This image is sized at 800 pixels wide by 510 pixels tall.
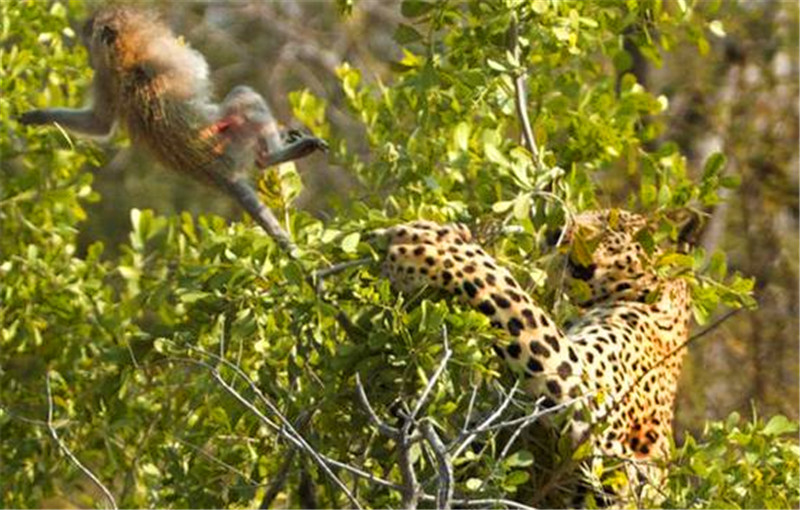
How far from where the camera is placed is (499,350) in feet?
19.1

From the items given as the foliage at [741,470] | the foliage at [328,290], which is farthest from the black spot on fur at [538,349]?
the foliage at [741,470]

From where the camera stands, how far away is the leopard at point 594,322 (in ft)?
18.8

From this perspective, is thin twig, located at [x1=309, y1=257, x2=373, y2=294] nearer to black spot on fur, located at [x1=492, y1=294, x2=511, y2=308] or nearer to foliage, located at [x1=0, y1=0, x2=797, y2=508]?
foliage, located at [x1=0, y1=0, x2=797, y2=508]

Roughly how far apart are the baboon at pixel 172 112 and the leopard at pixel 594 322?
446 mm

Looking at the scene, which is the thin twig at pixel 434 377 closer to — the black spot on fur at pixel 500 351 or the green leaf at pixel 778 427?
the black spot on fur at pixel 500 351

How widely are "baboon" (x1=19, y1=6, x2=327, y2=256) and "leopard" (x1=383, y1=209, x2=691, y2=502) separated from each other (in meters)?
0.45

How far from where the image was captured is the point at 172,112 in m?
6.35

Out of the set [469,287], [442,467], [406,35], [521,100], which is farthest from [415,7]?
[442,467]

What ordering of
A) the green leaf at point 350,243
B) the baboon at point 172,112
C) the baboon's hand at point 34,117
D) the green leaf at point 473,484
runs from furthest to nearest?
the baboon's hand at point 34,117
the baboon at point 172,112
the green leaf at point 350,243
the green leaf at point 473,484

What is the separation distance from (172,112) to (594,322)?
1459 millimetres

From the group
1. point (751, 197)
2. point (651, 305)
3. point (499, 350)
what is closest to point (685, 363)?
point (751, 197)

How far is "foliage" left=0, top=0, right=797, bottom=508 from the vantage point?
17.8 feet

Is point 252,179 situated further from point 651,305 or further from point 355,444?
point 651,305

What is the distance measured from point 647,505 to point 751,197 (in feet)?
20.5
